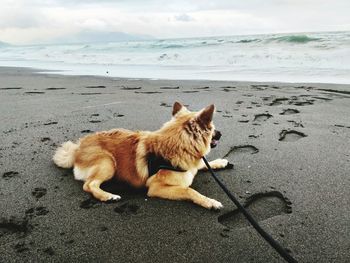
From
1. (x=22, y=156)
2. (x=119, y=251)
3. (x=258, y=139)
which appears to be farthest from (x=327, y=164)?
(x=22, y=156)

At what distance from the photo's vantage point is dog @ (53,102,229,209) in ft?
11.5

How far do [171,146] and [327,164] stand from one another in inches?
78.9

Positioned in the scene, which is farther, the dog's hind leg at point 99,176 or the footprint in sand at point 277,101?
the footprint in sand at point 277,101

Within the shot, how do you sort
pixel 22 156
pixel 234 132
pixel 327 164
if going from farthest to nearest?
pixel 234 132 < pixel 22 156 < pixel 327 164

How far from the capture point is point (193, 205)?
129 inches

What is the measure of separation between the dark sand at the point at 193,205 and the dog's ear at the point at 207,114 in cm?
75

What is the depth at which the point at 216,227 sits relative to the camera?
9.48ft

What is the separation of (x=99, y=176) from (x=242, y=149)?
214cm

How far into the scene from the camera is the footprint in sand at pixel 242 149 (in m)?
4.69

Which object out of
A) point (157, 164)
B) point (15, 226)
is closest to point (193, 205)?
point (157, 164)

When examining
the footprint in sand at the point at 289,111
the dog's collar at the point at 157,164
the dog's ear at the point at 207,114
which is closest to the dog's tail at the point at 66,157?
the dog's collar at the point at 157,164

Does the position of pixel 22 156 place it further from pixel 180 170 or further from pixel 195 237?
pixel 195 237

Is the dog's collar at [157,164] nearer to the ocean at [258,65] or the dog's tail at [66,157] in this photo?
the dog's tail at [66,157]

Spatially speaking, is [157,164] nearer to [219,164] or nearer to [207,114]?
[207,114]
